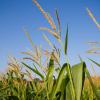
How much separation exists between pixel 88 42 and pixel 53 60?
415 millimetres

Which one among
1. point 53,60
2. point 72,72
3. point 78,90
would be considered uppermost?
point 53,60

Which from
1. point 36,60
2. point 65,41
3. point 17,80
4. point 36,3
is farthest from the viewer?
point 17,80

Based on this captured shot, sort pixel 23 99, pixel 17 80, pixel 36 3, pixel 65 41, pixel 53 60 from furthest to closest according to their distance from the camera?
pixel 17 80 < pixel 23 99 < pixel 53 60 < pixel 36 3 < pixel 65 41

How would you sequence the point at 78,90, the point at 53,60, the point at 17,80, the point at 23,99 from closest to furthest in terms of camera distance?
the point at 78,90, the point at 53,60, the point at 23,99, the point at 17,80

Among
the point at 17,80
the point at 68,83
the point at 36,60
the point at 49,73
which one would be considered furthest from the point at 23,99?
the point at 68,83

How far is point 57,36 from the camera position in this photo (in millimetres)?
2053

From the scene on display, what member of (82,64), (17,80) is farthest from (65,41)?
(17,80)

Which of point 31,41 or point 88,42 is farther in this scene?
point 31,41

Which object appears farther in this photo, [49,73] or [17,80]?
[17,80]

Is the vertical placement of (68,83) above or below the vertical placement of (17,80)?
below

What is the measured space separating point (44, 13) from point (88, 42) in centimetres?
45

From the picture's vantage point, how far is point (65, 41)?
6.87 feet

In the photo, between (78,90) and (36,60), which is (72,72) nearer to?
(78,90)

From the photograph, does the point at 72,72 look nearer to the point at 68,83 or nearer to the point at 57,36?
the point at 68,83
